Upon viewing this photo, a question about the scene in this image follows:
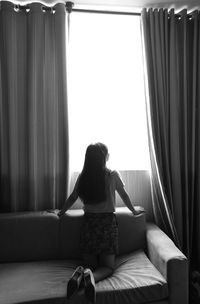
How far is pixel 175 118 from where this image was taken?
2.59 meters

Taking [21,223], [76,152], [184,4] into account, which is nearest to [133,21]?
[184,4]

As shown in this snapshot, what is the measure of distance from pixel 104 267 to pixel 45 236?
56cm

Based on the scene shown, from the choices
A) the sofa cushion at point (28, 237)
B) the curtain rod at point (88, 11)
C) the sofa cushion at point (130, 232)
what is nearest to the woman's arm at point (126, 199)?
the sofa cushion at point (130, 232)

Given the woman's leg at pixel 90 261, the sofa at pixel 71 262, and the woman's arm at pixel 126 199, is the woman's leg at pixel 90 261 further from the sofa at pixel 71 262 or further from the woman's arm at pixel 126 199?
the woman's arm at pixel 126 199

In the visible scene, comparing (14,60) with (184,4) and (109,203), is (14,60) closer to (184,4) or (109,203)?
(109,203)

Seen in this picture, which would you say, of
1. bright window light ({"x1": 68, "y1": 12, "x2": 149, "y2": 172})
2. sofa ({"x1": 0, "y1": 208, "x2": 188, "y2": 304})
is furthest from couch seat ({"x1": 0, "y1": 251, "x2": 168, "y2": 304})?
bright window light ({"x1": 68, "y1": 12, "x2": 149, "y2": 172})

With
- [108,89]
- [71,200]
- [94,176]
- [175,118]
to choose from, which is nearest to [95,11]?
[108,89]

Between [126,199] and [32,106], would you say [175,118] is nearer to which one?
[126,199]

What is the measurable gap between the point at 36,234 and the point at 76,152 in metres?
0.81

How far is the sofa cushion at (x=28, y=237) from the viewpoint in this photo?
7.27 feet

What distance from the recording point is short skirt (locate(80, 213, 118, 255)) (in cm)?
208

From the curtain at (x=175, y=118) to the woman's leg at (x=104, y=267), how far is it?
74 cm

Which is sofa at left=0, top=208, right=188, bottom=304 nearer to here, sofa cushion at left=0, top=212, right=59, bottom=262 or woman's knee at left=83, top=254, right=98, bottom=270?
sofa cushion at left=0, top=212, right=59, bottom=262

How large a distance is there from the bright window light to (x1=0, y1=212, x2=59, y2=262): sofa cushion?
596 mm
